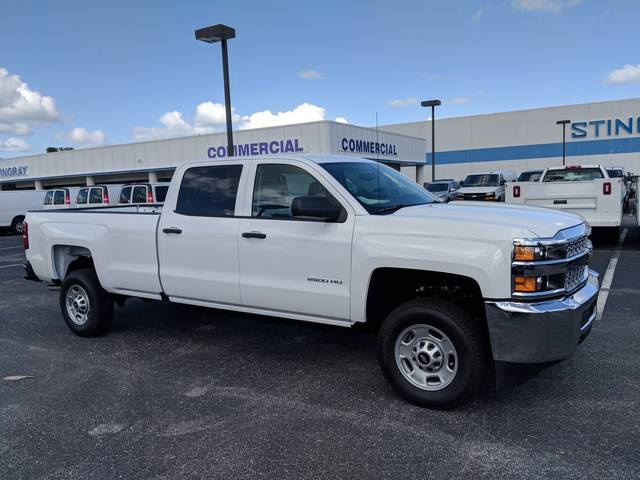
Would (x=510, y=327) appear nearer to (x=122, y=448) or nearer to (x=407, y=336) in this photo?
(x=407, y=336)

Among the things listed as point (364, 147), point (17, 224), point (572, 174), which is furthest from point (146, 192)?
point (364, 147)

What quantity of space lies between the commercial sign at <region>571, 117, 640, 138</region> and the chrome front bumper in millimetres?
48206

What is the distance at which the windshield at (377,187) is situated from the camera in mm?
4602

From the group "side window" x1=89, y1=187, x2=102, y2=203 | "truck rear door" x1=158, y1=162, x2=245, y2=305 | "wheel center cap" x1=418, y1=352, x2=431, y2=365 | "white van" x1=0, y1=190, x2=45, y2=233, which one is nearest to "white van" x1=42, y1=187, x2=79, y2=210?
"white van" x1=0, y1=190, x2=45, y2=233

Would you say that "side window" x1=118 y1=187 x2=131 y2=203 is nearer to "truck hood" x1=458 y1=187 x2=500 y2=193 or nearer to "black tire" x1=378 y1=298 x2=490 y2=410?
"truck hood" x1=458 y1=187 x2=500 y2=193

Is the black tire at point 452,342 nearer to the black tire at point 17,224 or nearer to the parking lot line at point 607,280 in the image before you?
the parking lot line at point 607,280

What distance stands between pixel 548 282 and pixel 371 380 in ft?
5.77

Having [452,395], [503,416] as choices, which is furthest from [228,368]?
[503,416]

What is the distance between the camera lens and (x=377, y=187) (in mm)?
4926

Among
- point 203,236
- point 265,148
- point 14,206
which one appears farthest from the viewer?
point 265,148

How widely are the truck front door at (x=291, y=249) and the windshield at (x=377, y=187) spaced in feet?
0.69

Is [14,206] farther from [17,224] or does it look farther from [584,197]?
[584,197]

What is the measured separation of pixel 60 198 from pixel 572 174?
1979 cm

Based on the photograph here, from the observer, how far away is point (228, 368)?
5.17 metres
